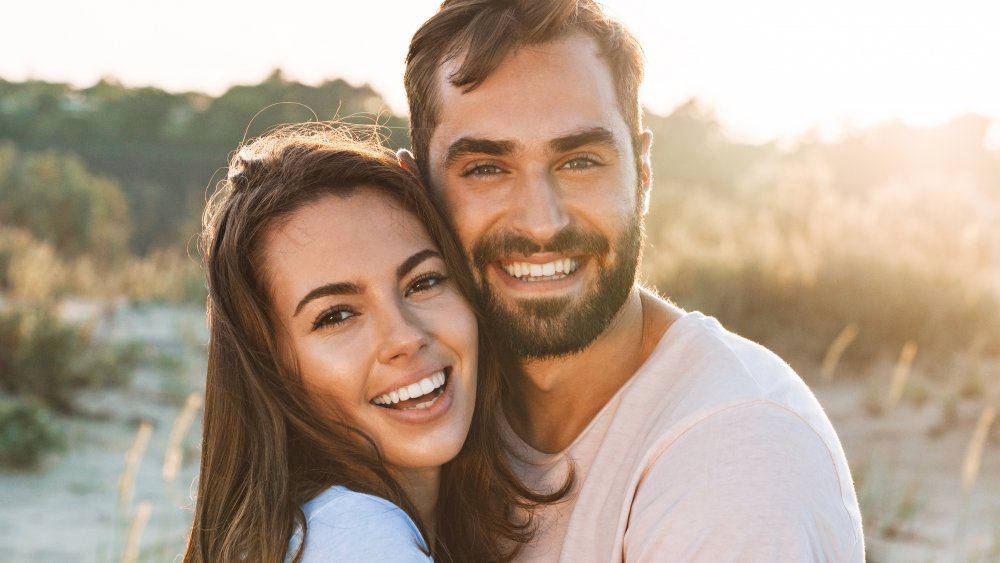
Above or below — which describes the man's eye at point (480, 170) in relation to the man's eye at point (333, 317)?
above

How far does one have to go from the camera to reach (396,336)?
8.45 feet

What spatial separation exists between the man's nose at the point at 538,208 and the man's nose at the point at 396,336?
1.70 ft

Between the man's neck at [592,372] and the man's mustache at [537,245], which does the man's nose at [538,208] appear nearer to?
the man's mustache at [537,245]


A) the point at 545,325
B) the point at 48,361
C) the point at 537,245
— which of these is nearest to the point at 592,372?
the point at 545,325

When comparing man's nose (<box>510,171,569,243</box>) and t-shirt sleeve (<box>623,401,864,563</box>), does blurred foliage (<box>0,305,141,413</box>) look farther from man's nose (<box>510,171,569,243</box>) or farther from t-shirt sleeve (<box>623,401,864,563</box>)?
t-shirt sleeve (<box>623,401,864,563</box>)

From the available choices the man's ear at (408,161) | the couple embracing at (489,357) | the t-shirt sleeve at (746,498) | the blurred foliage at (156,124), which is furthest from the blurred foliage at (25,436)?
the blurred foliage at (156,124)

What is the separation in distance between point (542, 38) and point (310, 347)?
1.17 meters

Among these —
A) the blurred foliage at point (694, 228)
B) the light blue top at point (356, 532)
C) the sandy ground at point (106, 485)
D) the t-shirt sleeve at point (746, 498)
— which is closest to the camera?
the t-shirt sleeve at point (746, 498)

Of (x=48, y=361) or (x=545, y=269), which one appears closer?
(x=545, y=269)

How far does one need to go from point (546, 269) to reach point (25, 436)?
18.6 ft

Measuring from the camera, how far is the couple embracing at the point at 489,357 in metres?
2.24

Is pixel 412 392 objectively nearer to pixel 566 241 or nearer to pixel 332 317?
pixel 332 317

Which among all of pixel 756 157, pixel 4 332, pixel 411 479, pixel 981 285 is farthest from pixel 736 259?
pixel 756 157

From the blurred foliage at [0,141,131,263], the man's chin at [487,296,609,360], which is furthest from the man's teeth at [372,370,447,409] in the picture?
the blurred foliage at [0,141,131,263]
